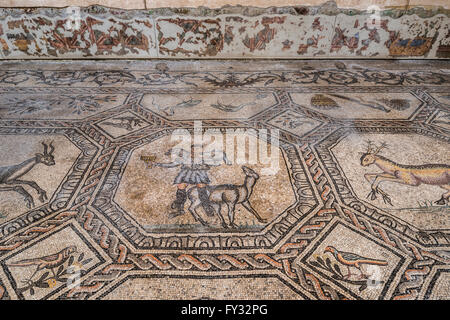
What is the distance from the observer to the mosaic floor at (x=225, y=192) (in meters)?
1.20

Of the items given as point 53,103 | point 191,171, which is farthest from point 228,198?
point 53,103

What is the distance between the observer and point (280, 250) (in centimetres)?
132

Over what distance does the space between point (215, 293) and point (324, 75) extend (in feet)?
9.26

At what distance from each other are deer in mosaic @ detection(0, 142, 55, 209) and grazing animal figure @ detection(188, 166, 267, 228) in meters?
0.90

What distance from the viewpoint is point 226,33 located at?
134 inches

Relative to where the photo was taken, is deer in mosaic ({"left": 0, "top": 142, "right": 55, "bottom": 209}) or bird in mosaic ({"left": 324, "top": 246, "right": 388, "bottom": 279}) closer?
bird in mosaic ({"left": 324, "top": 246, "right": 388, "bottom": 279})

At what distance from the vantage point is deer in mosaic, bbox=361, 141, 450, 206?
5.36 ft

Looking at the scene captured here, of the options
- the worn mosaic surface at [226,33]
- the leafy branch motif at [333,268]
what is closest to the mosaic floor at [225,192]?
the leafy branch motif at [333,268]

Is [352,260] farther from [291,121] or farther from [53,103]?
[53,103]

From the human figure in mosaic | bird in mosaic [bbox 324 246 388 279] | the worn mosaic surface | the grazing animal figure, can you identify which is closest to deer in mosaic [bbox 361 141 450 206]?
bird in mosaic [bbox 324 246 388 279]

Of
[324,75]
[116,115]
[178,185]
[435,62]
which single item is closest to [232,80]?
[324,75]

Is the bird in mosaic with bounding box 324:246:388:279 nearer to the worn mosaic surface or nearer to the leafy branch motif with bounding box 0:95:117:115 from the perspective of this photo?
the leafy branch motif with bounding box 0:95:117:115

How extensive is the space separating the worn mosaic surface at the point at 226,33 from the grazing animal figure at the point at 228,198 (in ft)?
8.06

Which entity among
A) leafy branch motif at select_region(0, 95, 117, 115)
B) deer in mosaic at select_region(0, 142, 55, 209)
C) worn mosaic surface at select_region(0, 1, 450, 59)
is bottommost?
deer in mosaic at select_region(0, 142, 55, 209)
